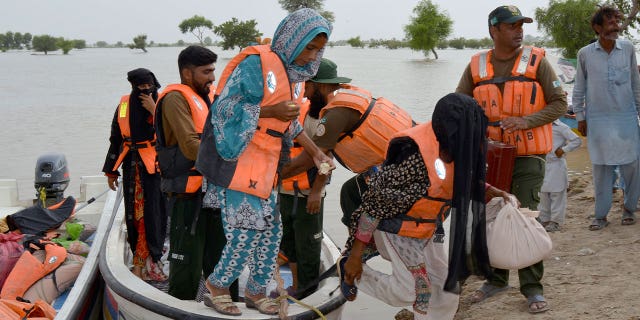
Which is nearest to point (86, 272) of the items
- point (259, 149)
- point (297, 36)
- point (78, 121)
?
point (259, 149)

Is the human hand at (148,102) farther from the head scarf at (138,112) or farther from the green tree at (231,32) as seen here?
the green tree at (231,32)

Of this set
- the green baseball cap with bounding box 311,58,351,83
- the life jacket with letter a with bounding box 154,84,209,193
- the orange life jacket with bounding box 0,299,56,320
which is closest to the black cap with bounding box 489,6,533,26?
the green baseball cap with bounding box 311,58,351,83

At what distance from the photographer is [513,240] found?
11.3 feet

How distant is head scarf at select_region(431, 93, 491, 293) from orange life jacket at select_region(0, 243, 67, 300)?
300cm

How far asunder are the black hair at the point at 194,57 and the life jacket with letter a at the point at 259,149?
91 cm

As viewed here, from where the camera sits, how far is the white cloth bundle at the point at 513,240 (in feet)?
11.3

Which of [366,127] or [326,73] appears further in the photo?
[326,73]

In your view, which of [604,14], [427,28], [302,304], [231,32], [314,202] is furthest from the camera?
[427,28]

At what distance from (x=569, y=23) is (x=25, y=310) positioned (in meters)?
35.6

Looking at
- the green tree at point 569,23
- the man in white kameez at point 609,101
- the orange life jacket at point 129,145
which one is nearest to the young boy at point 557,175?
the man in white kameez at point 609,101

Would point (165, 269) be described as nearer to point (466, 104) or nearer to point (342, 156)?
point (342, 156)

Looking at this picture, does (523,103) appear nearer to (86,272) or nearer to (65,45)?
(86,272)

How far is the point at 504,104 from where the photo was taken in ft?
13.9

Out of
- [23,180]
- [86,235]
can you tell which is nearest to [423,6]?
[23,180]
